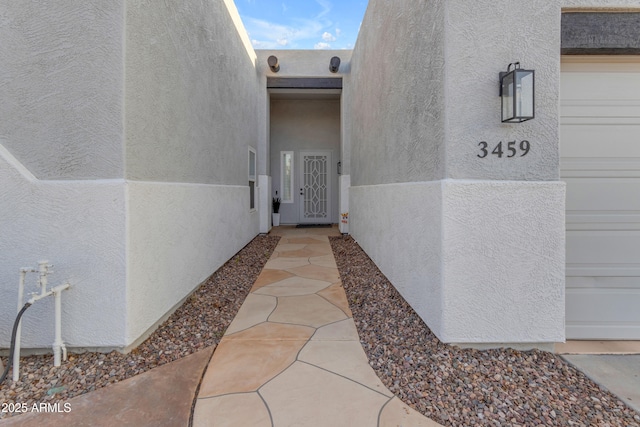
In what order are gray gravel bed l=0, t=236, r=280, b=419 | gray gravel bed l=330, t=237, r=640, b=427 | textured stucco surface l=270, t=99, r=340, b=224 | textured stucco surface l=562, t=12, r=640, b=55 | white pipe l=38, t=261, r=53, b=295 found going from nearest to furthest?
gray gravel bed l=330, t=237, r=640, b=427 < gray gravel bed l=0, t=236, r=280, b=419 < white pipe l=38, t=261, r=53, b=295 < textured stucco surface l=562, t=12, r=640, b=55 < textured stucco surface l=270, t=99, r=340, b=224

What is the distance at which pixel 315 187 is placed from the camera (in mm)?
9859

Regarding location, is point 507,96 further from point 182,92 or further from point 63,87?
point 63,87

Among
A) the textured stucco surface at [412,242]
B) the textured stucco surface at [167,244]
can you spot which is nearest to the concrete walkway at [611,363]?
the textured stucco surface at [412,242]

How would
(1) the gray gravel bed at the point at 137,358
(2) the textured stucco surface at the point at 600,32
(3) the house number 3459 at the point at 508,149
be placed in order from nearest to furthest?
(1) the gray gravel bed at the point at 137,358, (3) the house number 3459 at the point at 508,149, (2) the textured stucco surface at the point at 600,32

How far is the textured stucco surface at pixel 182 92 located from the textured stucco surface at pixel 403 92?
2.14m

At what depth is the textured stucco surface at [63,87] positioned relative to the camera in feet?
6.59

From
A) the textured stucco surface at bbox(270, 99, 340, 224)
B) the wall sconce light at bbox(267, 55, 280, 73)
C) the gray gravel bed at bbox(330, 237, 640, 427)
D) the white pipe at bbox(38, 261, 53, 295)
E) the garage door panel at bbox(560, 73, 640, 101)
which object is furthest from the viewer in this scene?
the textured stucco surface at bbox(270, 99, 340, 224)

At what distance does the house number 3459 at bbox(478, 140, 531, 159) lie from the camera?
213 cm

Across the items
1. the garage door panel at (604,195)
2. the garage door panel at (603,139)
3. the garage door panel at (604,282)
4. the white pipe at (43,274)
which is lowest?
the garage door panel at (604,282)

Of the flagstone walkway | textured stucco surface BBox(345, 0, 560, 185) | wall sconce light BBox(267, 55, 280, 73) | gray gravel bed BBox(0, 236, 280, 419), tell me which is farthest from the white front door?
textured stucco surface BBox(345, 0, 560, 185)

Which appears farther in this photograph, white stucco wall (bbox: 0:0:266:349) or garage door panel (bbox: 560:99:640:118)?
garage door panel (bbox: 560:99:640:118)

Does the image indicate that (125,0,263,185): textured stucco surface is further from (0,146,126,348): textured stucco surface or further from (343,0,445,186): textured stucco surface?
(343,0,445,186): textured stucco surface

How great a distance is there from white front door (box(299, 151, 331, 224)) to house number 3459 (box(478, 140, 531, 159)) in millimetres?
7743

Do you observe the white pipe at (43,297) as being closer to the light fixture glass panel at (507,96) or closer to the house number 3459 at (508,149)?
the house number 3459 at (508,149)
